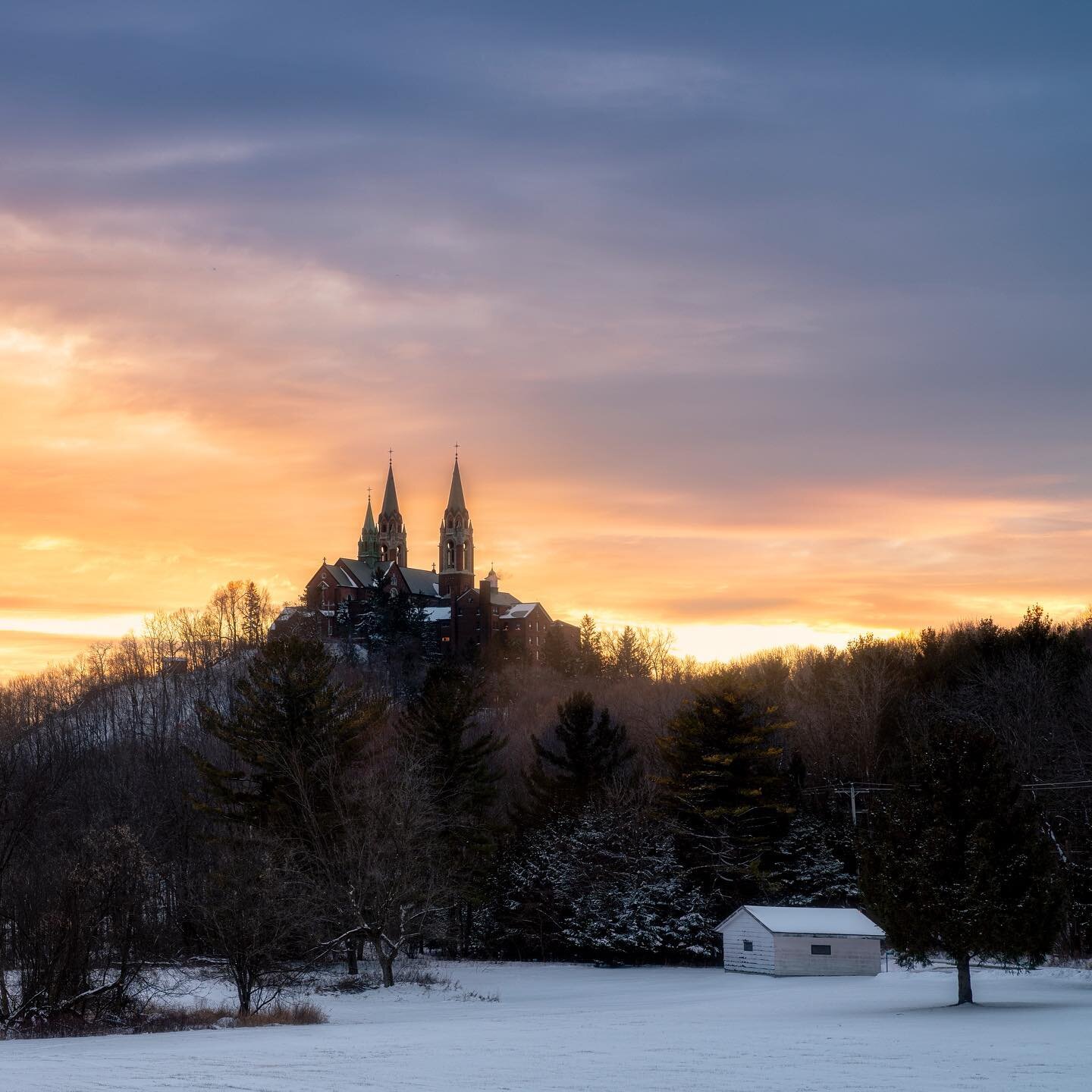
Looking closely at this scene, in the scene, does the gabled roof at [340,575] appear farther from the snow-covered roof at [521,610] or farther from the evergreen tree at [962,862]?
the evergreen tree at [962,862]

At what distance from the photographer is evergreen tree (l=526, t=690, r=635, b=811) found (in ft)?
203

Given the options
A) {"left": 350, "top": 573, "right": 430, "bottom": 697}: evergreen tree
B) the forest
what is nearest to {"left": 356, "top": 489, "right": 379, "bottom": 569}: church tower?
{"left": 350, "top": 573, "right": 430, "bottom": 697}: evergreen tree

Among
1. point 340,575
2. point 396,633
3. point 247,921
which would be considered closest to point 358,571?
point 340,575

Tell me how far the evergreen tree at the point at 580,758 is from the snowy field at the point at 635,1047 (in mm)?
22906

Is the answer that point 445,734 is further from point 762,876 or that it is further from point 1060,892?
point 1060,892

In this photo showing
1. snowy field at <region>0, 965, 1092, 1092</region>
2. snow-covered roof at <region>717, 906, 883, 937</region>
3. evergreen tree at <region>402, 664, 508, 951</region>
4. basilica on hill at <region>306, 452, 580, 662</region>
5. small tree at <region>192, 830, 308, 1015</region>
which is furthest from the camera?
basilica on hill at <region>306, 452, 580, 662</region>

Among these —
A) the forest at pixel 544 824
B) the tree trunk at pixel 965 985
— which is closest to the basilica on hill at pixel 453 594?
the forest at pixel 544 824

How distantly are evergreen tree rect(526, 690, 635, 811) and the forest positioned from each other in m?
0.14

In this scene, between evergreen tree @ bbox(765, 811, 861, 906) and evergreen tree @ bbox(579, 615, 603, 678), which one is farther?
evergreen tree @ bbox(579, 615, 603, 678)

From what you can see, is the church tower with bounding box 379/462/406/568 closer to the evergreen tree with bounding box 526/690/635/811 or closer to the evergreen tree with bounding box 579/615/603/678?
the evergreen tree with bounding box 579/615/603/678

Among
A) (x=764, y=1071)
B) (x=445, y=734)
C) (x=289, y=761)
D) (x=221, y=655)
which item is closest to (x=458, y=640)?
(x=221, y=655)

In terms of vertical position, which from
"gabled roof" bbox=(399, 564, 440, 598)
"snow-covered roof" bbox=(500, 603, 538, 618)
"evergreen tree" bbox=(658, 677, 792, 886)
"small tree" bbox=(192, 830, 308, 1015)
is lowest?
"small tree" bbox=(192, 830, 308, 1015)

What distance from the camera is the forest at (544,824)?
3034 cm

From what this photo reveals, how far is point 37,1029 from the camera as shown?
96.5ft
